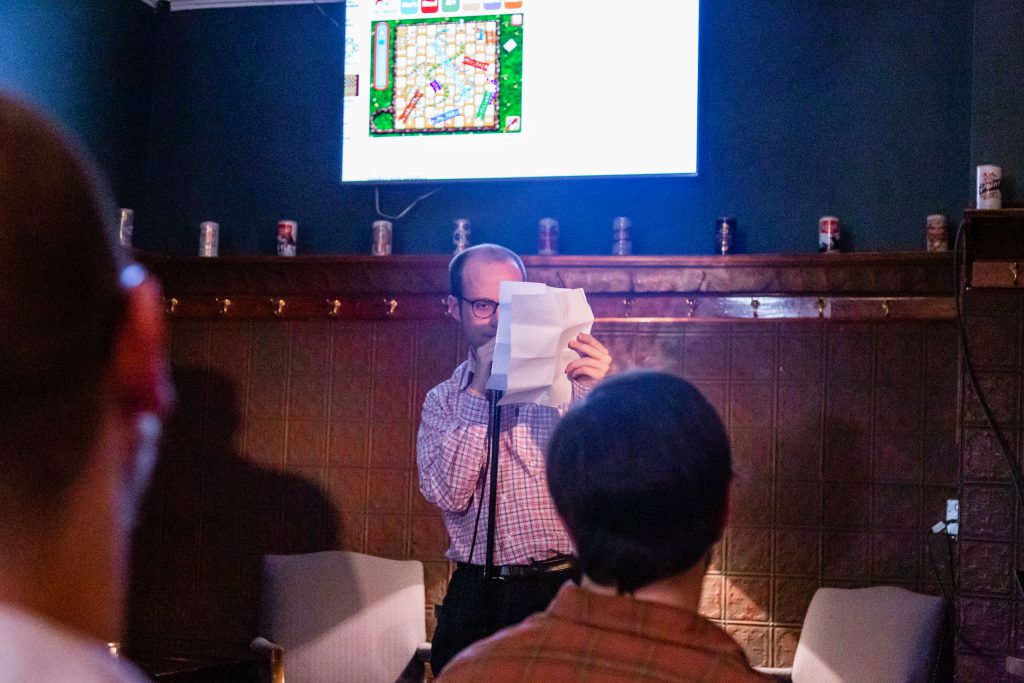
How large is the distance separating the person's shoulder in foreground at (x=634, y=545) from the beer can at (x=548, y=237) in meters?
2.97

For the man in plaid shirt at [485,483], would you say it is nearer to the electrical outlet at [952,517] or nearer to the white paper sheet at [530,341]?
the white paper sheet at [530,341]

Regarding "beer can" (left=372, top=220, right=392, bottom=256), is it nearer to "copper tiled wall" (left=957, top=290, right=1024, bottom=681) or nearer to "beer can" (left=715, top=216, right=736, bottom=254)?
"beer can" (left=715, top=216, right=736, bottom=254)

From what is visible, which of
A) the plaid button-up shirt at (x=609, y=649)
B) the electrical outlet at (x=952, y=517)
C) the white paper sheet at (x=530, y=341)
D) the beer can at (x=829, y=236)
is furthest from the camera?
the beer can at (x=829, y=236)

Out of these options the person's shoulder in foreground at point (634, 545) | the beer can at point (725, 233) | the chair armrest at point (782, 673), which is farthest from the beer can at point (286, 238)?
the person's shoulder in foreground at point (634, 545)

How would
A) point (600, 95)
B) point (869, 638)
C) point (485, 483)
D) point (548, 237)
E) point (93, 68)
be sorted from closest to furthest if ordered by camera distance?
point (485, 483) < point (869, 638) < point (600, 95) < point (548, 237) < point (93, 68)

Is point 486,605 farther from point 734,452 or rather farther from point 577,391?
point 734,452

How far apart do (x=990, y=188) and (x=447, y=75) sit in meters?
2.22

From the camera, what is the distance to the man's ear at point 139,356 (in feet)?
1.89

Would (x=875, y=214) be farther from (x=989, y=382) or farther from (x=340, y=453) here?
(x=340, y=453)

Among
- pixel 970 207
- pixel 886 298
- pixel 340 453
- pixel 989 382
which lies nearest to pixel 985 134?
pixel 970 207

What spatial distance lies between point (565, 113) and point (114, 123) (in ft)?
6.96

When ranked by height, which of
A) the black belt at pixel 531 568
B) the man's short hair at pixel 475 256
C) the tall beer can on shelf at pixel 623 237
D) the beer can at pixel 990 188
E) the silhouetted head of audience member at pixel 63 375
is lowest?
the black belt at pixel 531 568

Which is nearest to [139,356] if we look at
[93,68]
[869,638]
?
[869,638]

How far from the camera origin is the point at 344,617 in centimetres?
416
